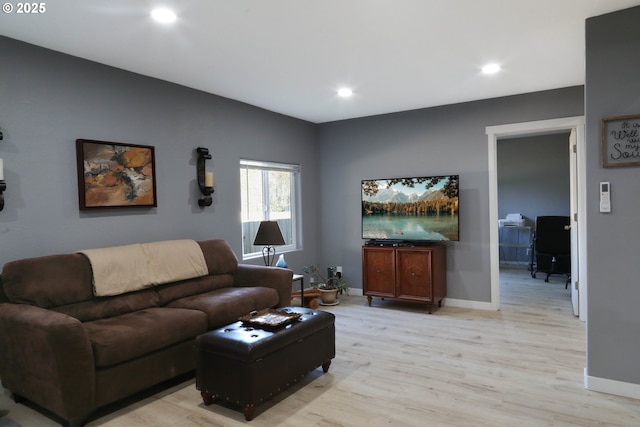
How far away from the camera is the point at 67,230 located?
10.3 feet

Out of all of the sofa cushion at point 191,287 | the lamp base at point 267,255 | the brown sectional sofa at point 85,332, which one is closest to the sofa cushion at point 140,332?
the brown sectional sofa at point 85,332

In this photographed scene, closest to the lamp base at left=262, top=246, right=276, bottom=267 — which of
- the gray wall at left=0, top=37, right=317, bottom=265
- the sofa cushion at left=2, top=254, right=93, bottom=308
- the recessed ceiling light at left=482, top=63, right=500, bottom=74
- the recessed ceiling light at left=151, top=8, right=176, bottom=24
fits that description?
the gray wall at left=0, top=37, right=317, bottom=265

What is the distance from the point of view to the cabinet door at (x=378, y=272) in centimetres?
488

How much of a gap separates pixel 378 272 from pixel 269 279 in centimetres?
163

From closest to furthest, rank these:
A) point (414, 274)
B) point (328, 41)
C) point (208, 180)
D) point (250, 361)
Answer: point (250, 361), point (328, 41), point (208, 180), point (414, 274)

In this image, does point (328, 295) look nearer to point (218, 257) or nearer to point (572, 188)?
point (218, 257)

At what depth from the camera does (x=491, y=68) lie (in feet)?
12.0

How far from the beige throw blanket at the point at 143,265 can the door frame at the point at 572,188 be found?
3269mm

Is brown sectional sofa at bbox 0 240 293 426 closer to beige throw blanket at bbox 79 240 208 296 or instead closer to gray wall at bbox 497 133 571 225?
beige throw blanket at bbox 79 240 208 296

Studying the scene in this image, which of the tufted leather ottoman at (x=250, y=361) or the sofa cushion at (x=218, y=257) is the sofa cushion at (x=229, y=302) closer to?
the sofa cushion at (x=218, y=257)

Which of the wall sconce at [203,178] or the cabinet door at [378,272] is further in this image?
the cabinet door at [378,272]

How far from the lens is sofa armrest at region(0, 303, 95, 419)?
2250mm

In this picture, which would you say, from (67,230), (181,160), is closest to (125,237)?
(67,230)

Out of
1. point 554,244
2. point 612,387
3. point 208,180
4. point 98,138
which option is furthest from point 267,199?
point 554,244
